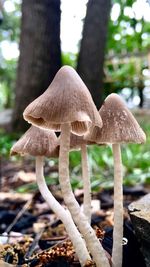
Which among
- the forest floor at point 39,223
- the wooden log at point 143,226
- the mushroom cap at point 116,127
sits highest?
the mushroom cap at point 116,127

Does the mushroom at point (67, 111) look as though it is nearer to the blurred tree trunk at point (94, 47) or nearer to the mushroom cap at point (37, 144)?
the mushroom cap at point (37, 144)

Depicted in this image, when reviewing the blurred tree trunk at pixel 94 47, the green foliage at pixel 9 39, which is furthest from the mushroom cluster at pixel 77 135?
the green foliage at pixel 9 39

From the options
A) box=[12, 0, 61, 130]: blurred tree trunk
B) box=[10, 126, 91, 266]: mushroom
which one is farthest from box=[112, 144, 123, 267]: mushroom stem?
box=[12, 0, 61, 130]: blurred tree trunk

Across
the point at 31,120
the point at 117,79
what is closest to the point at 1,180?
the point at 31,120

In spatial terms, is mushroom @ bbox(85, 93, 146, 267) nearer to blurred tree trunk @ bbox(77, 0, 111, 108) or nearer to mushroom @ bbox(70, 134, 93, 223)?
mushroom @ bbox(70, 134, 93, 223)

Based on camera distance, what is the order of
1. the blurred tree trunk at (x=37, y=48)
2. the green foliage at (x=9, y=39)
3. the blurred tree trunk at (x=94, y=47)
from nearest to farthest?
the blurred tree trunk at (x=37, y=48)
the blurred tree trunk at (x=94, y=47)
the green foliage at (x=9, y=39)

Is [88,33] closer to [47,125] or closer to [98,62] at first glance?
[98,62]

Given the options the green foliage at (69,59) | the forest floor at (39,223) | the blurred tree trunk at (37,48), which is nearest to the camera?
the forest floor at (39,223)

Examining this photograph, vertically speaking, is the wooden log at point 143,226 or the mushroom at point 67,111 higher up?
the mushroom at point 67,111

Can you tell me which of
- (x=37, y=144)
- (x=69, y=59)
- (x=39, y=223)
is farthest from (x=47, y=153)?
(x=69, y=59)
